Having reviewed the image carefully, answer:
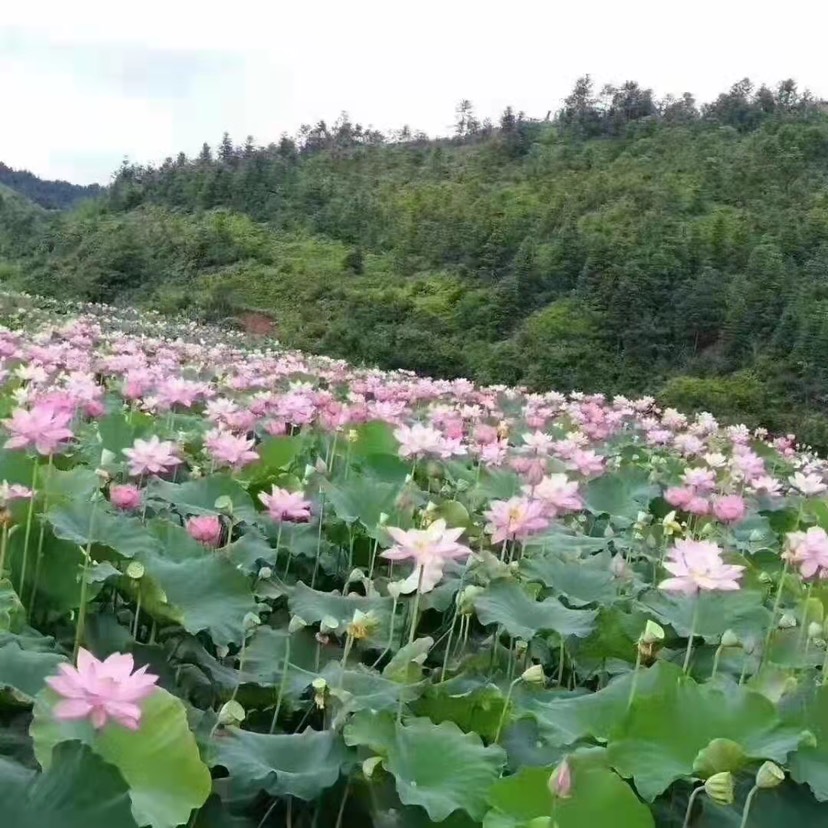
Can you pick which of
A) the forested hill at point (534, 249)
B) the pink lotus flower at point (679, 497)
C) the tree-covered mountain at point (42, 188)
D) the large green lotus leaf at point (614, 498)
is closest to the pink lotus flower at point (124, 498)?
the pink lotus flower at point (679, 497)

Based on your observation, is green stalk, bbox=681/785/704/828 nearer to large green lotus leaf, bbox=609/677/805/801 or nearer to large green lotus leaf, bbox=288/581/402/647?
large green lotus leaf, bbox=609/677/805/801

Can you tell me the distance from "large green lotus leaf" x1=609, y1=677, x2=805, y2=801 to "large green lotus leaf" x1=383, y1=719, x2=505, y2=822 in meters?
0.14

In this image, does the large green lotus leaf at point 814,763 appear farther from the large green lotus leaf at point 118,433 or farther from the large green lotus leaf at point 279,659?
the large green lotus leaf at point 118,433

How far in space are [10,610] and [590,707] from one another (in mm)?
712

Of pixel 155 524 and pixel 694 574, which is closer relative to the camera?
pixel 694 574

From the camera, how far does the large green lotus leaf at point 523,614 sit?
4.54ft

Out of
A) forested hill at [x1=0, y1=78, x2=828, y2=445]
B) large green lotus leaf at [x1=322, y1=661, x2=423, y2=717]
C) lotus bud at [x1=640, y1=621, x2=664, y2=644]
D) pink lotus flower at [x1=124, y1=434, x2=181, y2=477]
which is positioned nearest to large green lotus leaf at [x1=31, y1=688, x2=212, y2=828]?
large green lotus leaf at [x1=322, y1=661, x2=423, y2=717]

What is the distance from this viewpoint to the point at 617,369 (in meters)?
21.3

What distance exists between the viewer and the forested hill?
21.0 meters

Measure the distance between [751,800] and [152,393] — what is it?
2.58 meters

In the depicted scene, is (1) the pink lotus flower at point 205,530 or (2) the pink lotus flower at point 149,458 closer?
(1) the pink lotus flower at point 205,530

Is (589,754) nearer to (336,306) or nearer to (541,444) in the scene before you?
(541,444)

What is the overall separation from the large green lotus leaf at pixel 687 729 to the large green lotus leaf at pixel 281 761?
291mm

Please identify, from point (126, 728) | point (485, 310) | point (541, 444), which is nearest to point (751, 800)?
point (126, 728)
